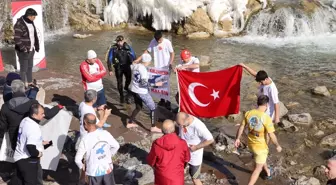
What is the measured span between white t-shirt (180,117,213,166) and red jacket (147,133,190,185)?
1.88 ft

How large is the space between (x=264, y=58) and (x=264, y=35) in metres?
4.19

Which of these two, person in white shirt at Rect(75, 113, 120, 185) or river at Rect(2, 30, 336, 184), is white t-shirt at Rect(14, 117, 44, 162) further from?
river at Rect(2, 30, 336, 184)

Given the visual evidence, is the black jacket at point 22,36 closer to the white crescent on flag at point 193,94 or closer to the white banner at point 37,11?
the white banner at point 37,11

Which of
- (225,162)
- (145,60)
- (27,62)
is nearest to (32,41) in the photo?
(27,62)

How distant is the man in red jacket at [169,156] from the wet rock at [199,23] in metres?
15.5

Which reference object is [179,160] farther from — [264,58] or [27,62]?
[264,58]

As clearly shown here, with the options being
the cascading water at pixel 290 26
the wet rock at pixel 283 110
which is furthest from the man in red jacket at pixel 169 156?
the cascading water at pixel 290 26

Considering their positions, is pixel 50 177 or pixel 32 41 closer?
pixel 50 177

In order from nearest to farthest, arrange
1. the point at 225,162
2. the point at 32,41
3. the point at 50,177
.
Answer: the point at 50,177 < the point at 225,162 < the point at 32,41

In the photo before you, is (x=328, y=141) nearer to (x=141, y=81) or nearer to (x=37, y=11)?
(x=141, y=81)

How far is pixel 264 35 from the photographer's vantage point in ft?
66.3

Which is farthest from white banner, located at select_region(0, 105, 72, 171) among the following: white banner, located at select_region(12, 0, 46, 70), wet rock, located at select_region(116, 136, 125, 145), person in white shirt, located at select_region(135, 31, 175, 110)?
white banner, located at select_region(12, 0, 46, 70)

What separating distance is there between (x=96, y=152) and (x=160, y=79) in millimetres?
3927

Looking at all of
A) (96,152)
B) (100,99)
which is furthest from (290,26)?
(96,152)
